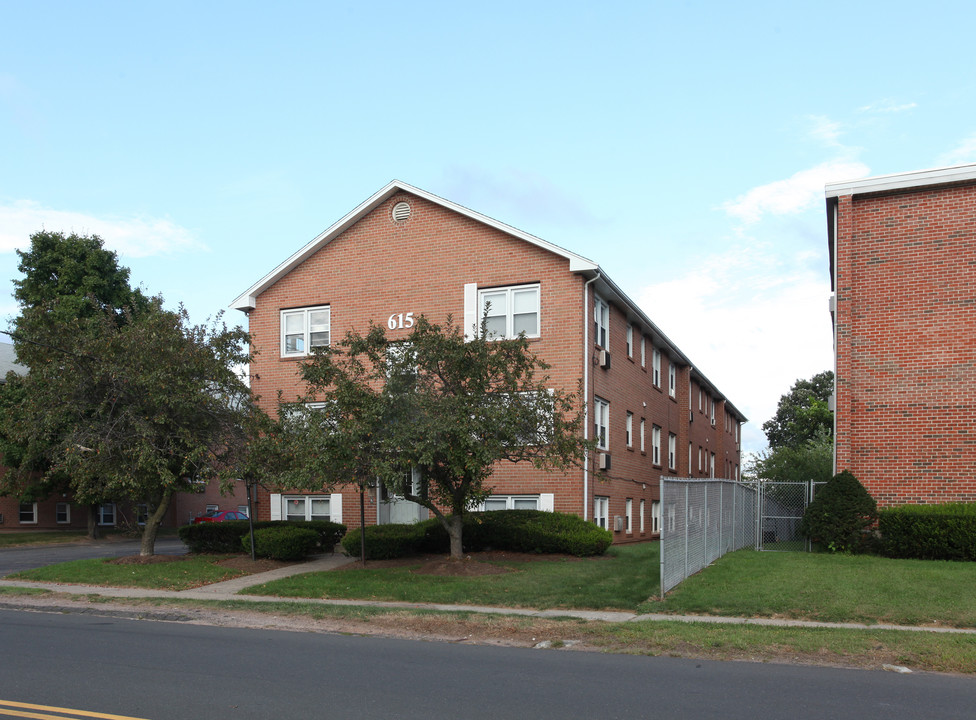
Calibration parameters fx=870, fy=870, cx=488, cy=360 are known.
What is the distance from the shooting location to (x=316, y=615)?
13227 millimetres

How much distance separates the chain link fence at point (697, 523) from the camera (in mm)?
13820

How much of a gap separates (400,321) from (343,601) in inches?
448

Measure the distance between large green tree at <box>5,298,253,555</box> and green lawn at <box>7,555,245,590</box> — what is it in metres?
1.63

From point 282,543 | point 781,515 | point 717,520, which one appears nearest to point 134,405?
point 282,543

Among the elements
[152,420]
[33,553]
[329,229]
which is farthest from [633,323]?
[33,553]

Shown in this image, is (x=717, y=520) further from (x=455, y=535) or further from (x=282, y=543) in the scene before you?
(x=282, y=543)

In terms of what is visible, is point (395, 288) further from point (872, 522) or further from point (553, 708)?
point (553, 708)

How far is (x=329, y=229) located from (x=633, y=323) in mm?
10155

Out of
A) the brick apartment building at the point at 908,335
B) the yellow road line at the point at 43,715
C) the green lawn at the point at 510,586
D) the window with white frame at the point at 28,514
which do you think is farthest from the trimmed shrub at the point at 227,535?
the window with white frame at the point at 28,514

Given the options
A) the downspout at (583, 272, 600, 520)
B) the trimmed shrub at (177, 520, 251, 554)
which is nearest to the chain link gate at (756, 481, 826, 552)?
the downspout at (583, 272, 600, 520)

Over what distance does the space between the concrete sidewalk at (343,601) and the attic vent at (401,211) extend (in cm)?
982

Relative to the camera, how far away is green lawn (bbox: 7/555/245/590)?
1748cm

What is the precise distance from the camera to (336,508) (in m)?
25.2

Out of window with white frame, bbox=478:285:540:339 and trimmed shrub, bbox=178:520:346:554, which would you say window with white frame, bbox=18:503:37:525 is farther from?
window with white frame, bbox=478:285:540:339
